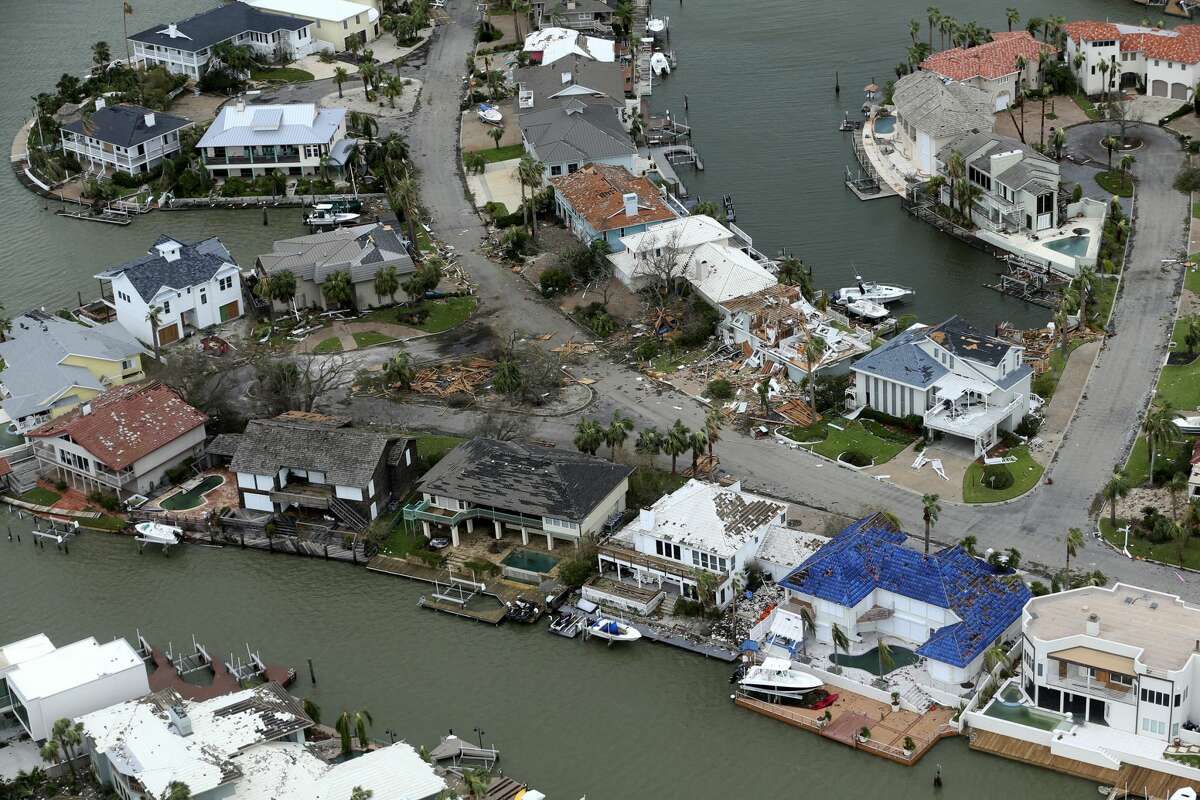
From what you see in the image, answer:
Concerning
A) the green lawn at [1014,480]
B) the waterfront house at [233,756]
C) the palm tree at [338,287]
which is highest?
the palm tree at [338,287]

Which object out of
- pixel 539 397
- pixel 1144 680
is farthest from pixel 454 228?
pixel 1144 680

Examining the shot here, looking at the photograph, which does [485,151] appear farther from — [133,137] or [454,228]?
[133,137]

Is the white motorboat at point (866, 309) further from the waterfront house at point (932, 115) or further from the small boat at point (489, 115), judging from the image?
the small boat at point (489, 115)

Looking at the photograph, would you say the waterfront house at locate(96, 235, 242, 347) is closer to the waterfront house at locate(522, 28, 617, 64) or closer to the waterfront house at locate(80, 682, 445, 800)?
the waterfront house at locate(80, 682, 445, 800)

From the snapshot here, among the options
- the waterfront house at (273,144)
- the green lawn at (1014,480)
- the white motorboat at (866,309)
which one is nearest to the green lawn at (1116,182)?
the white motorboat at (866,309)

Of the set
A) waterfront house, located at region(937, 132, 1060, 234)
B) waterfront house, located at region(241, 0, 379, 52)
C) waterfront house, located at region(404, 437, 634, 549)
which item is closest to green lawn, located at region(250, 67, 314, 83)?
waterfront house, located at region(241, 0, 379, 52)

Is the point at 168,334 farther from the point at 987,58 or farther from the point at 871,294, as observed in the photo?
the point at 987,58
